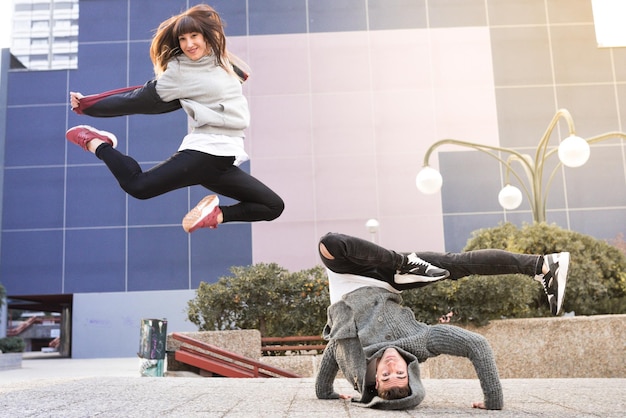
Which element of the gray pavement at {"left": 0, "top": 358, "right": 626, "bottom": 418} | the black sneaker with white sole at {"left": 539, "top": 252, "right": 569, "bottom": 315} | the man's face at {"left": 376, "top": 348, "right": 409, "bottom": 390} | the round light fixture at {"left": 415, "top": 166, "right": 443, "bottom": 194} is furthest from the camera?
the round light fixture at {"left": 415, "top": 166, "right": 443, "bottom": 194}

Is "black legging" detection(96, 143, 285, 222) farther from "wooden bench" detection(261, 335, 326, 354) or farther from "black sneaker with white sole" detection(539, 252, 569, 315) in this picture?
"wooden bench" detection(261, 335, 326, 354)

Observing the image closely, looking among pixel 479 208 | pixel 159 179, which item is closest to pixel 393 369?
pixel 159 179

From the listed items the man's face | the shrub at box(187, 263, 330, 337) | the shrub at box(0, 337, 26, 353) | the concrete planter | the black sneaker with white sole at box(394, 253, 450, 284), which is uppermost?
the black sneaker with white sole at box(394, 253, 450, 284)

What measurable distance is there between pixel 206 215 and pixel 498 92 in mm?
18042

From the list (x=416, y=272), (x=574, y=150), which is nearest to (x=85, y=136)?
(x=416, y=272)

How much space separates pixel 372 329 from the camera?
13.6 ft

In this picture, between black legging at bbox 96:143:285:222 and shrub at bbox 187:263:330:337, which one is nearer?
black legging at bbox 96:143:285:222

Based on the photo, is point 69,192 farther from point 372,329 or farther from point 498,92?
point 372,329

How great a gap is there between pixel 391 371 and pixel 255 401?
100cm

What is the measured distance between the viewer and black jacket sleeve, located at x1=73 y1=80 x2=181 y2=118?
14.7 ft

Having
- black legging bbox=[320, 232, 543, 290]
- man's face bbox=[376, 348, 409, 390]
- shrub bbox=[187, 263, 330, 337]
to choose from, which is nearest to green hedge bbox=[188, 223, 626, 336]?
shrub bbox=[187, 263, 330, 337]

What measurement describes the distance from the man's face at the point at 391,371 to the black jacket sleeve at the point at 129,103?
2.21 metres

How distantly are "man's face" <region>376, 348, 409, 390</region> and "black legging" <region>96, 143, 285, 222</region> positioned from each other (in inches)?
53.8

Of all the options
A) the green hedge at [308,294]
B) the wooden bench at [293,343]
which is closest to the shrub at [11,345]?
the green hedge at [308,294]
